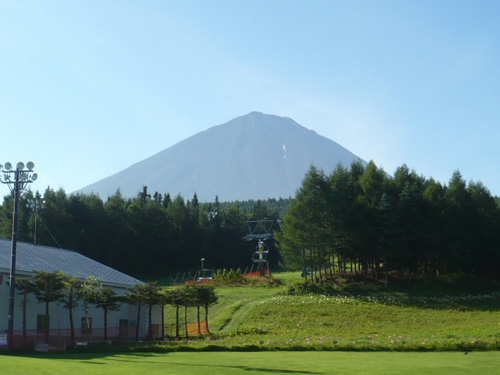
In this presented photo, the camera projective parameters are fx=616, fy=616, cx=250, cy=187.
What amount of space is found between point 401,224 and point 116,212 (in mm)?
38389

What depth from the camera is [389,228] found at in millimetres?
46656

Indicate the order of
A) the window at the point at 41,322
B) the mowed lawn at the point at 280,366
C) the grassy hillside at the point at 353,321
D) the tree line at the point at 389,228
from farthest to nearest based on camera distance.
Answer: the tree line at the point at 389,228 → the window at the point at 41,322 → the grassy hillside at the point at 353,321 → the mowed lawn at the point at 280,366

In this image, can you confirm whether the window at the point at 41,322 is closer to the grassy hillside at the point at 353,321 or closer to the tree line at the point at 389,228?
the grassy hillside at the point at 353,321

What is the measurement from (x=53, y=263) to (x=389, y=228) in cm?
2472

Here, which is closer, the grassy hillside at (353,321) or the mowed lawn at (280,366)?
the mowed lawn at (280,366)

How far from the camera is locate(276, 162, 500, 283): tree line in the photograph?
4691 cm

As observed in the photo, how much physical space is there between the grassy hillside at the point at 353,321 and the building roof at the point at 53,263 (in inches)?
238

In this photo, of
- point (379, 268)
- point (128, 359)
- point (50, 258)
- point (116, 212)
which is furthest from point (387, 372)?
point (116, 212)

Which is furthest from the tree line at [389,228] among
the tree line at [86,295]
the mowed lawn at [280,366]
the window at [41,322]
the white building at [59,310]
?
the mowed lawn at [280,366]

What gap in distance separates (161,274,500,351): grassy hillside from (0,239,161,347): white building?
471 cm

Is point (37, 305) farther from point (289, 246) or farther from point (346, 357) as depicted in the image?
point (289, 246)

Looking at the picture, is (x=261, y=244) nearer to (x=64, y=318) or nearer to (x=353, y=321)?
(x=353, y=321)

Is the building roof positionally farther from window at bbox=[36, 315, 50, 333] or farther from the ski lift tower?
the ski lift tower

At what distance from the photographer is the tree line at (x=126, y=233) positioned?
67.9 metres
